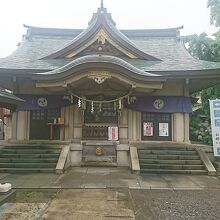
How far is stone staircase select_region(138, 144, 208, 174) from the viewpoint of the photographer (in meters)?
10.2

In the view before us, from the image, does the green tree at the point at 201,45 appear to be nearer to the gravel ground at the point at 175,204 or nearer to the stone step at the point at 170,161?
the stone step at the point at 170,161

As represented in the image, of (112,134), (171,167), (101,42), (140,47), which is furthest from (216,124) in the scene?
(140,47)

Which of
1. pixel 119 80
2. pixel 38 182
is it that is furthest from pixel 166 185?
pixel 119 80

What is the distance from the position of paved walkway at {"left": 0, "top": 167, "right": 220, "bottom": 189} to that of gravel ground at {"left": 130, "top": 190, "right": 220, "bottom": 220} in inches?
26.0

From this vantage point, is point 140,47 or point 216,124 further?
point 140,47

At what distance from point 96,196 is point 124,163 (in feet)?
15.9

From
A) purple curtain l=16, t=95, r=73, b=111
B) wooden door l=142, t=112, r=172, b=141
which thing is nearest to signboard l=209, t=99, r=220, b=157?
wooden door l=142, t=112, r=172, b=141

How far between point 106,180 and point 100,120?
15.0 feet

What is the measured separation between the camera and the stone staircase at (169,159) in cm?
1021

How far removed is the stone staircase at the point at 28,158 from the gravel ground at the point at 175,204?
15.3ft

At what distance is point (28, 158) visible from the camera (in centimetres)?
1089

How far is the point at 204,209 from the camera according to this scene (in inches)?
235

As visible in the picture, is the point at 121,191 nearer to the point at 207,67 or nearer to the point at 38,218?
the point at 38,218

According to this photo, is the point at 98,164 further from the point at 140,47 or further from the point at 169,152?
the point at 140,47
